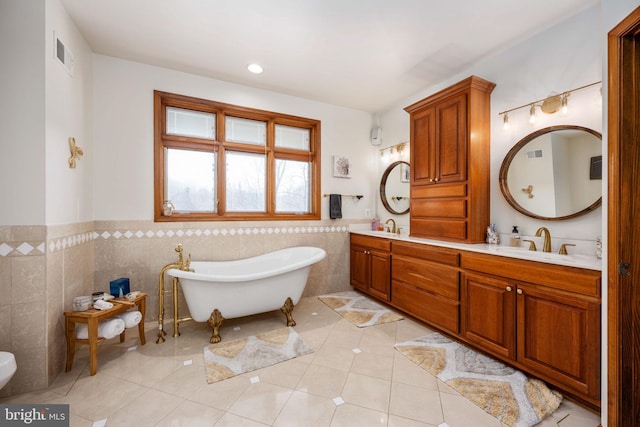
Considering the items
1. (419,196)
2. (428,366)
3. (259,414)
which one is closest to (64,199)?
(259,414)

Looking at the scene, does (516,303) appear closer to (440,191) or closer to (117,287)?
(440,191)

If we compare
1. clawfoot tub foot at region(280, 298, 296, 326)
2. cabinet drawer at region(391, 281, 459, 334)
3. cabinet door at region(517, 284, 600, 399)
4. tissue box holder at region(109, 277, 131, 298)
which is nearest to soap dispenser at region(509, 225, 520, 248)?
cabinet door at region(517, 284, 600, 399)

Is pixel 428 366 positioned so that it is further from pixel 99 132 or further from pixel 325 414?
pixel 99 132

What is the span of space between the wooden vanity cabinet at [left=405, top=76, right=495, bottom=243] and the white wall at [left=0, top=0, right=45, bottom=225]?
3.17 m

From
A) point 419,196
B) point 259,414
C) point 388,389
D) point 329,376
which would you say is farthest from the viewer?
point 419,196

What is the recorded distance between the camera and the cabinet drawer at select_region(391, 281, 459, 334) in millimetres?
2270

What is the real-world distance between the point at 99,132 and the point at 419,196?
333 centimetres

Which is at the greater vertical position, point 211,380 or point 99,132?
point 99,132

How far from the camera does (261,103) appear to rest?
324 cm

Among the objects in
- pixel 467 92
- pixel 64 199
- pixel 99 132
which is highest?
pixel 467 92

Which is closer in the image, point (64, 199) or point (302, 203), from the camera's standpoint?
point (64, 199)

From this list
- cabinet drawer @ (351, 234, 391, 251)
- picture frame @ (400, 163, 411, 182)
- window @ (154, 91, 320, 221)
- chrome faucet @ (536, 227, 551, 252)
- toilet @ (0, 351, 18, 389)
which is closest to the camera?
toilet @ (0, 351, 18, 389)

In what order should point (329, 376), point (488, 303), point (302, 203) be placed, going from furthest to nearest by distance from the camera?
point (302, 203)
point (488, 303)
point (329, 376)

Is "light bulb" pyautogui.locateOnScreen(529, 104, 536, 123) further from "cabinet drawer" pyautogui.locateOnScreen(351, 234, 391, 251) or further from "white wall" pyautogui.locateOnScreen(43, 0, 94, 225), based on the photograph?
"white wall" pyautogui.locateOnScreen(43, 0, 94, 225)
